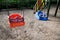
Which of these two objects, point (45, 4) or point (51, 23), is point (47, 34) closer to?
point (51, 23)

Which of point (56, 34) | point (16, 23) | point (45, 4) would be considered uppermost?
point (45, 4)

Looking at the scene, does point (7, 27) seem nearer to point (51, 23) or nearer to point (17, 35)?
point (17, 35)

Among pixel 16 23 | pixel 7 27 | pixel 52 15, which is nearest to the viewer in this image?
pixel 16 23

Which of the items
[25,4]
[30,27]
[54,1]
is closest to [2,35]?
[30,27]

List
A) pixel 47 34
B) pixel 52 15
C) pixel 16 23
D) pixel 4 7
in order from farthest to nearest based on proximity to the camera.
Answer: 1. pixel 4 7
2. pixel 52 15
3. pixel 47 34
4. pixel 16 23

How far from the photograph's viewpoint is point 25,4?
6.30 metres

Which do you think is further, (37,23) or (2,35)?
(37,23)

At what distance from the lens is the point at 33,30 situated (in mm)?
4215

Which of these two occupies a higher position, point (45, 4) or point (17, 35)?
point (45, 4)

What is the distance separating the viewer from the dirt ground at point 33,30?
382cm

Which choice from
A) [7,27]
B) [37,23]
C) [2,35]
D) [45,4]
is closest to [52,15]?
[45,4]

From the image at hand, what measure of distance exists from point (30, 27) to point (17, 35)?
0.64 metres

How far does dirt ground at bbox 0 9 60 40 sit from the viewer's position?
150 inches

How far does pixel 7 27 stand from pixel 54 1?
3.26 m
